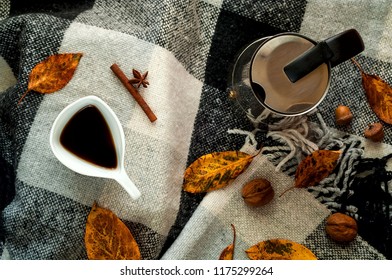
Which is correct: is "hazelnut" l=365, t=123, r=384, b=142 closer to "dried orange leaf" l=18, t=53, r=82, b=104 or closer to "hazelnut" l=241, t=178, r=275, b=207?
"hazelnut" l=241, t=178, r=275, b=207

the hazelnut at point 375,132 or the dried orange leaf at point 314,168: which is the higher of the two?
the hazelnut at point 375,132

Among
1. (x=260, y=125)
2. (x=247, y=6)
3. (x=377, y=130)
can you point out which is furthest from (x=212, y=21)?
(x=377, y=130)

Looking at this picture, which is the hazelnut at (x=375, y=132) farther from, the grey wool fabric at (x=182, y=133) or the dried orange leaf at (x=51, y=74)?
the dried orange leaf at (x=51, y=74)

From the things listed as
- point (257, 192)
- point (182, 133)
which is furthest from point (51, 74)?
point (257, 192)

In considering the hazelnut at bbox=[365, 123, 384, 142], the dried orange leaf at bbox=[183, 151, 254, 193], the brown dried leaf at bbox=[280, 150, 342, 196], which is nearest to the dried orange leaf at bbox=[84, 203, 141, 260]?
the dried orange leaf at bbox=[183, 151, 254, 193]

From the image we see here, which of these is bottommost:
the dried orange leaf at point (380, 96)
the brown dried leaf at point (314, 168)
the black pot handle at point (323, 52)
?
the brown dried leaf at point (314, 168)

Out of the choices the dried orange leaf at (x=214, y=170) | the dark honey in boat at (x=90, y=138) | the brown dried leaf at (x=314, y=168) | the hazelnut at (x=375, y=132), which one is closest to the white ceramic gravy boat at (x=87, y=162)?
the dark honey in boat at (x=90, y=138)

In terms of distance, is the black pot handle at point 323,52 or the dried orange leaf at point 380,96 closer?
the black pot handle at point 323,52

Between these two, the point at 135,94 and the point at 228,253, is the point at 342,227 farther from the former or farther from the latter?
the point at 135,94
